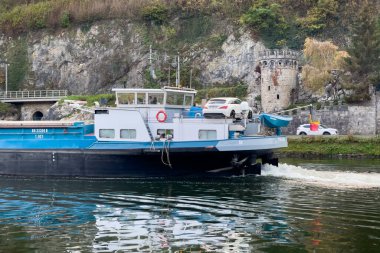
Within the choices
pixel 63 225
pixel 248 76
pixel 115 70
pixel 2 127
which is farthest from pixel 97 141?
pixel 115 70

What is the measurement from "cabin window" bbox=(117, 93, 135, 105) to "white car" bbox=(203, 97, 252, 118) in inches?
173

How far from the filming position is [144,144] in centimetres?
3039

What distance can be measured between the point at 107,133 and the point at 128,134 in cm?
131

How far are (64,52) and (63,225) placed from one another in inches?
2675

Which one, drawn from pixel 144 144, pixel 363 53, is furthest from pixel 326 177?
pixel 363 53

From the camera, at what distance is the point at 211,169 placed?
30172mm

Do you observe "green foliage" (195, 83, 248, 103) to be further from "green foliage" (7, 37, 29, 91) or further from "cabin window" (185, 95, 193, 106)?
"green foliage" (7, 37, 29, 91)

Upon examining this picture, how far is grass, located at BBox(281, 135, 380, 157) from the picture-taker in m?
47.2

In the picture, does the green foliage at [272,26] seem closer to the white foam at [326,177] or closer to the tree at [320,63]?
the tree at [320,63]

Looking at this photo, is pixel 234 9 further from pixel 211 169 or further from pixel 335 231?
pixel 335 231

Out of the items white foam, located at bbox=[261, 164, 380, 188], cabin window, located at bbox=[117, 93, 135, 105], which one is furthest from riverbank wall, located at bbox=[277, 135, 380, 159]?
cabin window, located at bbox=[117, 93, 135, 105]

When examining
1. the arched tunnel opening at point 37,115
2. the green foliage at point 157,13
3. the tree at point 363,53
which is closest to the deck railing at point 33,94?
the arched tunnel opening at point 37,115

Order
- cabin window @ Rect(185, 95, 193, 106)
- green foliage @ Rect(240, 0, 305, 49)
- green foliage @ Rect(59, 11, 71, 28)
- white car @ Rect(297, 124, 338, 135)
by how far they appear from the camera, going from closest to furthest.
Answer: cabin window @ Rect(185, 95, 193, 106), white car @ Rect(297, 124, 338, 135), green foliage @ Rect(240, 0, 305, 49), green foliage @ Rect(59, 11, 71, 28)

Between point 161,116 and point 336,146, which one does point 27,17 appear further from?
point 161,116
